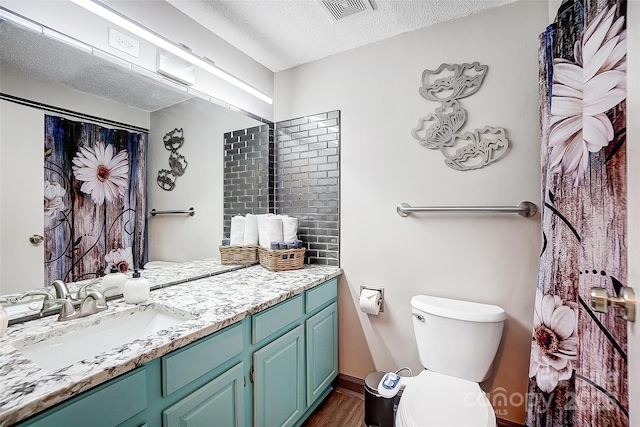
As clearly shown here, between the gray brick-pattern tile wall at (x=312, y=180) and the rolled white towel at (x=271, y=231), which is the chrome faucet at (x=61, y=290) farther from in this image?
the gray brick-pattern tile wall at (x=312, y=180)

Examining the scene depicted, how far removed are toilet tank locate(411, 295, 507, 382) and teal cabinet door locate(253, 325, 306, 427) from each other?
2.19ft

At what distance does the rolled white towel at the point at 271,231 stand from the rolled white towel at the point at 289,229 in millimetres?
34

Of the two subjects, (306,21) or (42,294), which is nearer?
(42,294)

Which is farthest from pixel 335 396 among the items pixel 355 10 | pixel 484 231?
pixel 355 10

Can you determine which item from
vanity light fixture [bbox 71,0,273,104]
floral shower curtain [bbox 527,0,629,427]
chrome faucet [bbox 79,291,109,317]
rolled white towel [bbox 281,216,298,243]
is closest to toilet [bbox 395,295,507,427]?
floral shower curtain [bbox 527,0,629,427]

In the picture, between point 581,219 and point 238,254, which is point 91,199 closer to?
point 238,254

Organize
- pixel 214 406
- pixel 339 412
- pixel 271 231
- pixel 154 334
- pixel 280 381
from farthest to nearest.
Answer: pixel 271 231, pixel 339 412, pixel 280 381, pixel 214 406, pixel 154 334

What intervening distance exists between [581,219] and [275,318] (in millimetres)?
1311

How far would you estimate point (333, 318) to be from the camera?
195 centimetres

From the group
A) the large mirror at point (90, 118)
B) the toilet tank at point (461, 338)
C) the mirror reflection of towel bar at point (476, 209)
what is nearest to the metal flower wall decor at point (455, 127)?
the mirror reflection of towel bar at point (476, 209)

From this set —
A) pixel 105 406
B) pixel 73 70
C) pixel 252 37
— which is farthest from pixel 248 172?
pixel 105 406

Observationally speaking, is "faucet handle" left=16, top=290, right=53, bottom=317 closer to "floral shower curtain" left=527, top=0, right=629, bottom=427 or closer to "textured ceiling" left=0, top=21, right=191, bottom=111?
"textured ceiling" left=0, top=21, right=191, bottom=111

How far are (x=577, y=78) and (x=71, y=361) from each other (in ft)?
6.86

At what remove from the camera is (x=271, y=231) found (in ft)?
6.70
